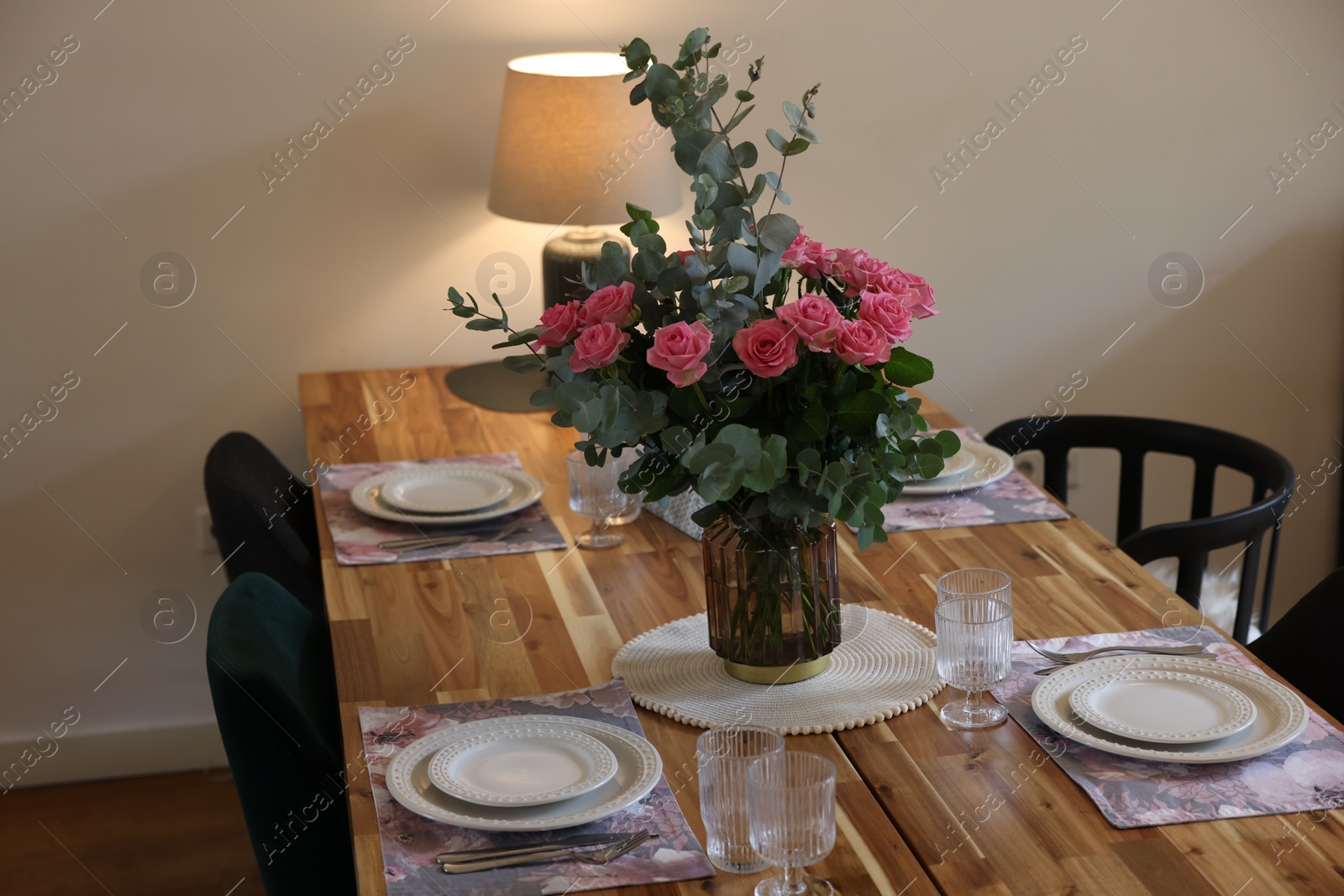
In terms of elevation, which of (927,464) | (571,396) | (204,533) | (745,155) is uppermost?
(745,155)

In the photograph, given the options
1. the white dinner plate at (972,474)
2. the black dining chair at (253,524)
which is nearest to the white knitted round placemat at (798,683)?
the white dinner plate at (972,474)

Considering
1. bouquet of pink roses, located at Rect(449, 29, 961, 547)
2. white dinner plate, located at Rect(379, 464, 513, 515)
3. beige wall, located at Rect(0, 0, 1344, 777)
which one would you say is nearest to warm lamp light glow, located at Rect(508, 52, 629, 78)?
beige wall, located at Rect(0, 0, 1344, 777)

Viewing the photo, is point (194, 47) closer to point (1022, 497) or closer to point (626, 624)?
point (626, 624)

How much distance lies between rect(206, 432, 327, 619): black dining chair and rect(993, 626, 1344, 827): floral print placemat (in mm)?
1152

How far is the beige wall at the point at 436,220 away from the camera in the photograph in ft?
8.23

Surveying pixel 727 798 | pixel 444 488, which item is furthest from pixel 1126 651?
pixel 444 488

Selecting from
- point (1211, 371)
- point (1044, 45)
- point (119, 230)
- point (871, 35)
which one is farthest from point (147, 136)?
point (1211, 371)

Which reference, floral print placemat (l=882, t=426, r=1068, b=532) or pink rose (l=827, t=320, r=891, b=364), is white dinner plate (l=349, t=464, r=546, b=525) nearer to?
floral print placemat (l=882, t=426, r=1068, b=532)

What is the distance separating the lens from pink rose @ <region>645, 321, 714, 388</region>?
47.2 inches

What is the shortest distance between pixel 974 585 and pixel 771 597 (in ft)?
0.73

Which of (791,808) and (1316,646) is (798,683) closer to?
(791,808)

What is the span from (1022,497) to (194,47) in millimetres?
1703

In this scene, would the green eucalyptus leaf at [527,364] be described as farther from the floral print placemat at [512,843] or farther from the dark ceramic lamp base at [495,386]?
the dark ceramic lamp base at [495,386]

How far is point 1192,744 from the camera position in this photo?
127 centimetres
